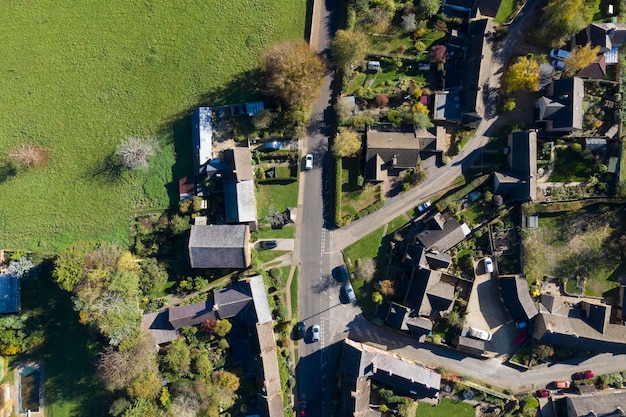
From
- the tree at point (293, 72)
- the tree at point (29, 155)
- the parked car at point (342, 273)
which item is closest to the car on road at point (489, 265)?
the parked car at point (342, 273)

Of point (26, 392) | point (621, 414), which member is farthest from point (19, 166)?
point (621, 414)

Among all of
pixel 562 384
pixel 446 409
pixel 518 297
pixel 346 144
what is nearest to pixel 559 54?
pixel 346 144

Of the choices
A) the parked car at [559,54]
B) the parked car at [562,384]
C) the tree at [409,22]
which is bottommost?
the parked car at [562,384]

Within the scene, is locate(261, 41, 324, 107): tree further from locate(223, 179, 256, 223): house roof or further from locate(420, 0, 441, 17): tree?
locate(420, 0, 441, 17): tree

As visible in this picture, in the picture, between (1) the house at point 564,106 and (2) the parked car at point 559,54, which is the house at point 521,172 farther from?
(2) the parked car at point 559,54

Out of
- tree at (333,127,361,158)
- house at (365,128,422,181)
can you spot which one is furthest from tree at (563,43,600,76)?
tree at (333,127,361,158)

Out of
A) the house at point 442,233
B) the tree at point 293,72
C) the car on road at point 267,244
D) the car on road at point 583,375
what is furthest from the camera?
the car on road at point 583,375

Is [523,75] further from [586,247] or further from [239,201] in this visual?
[239,201]
